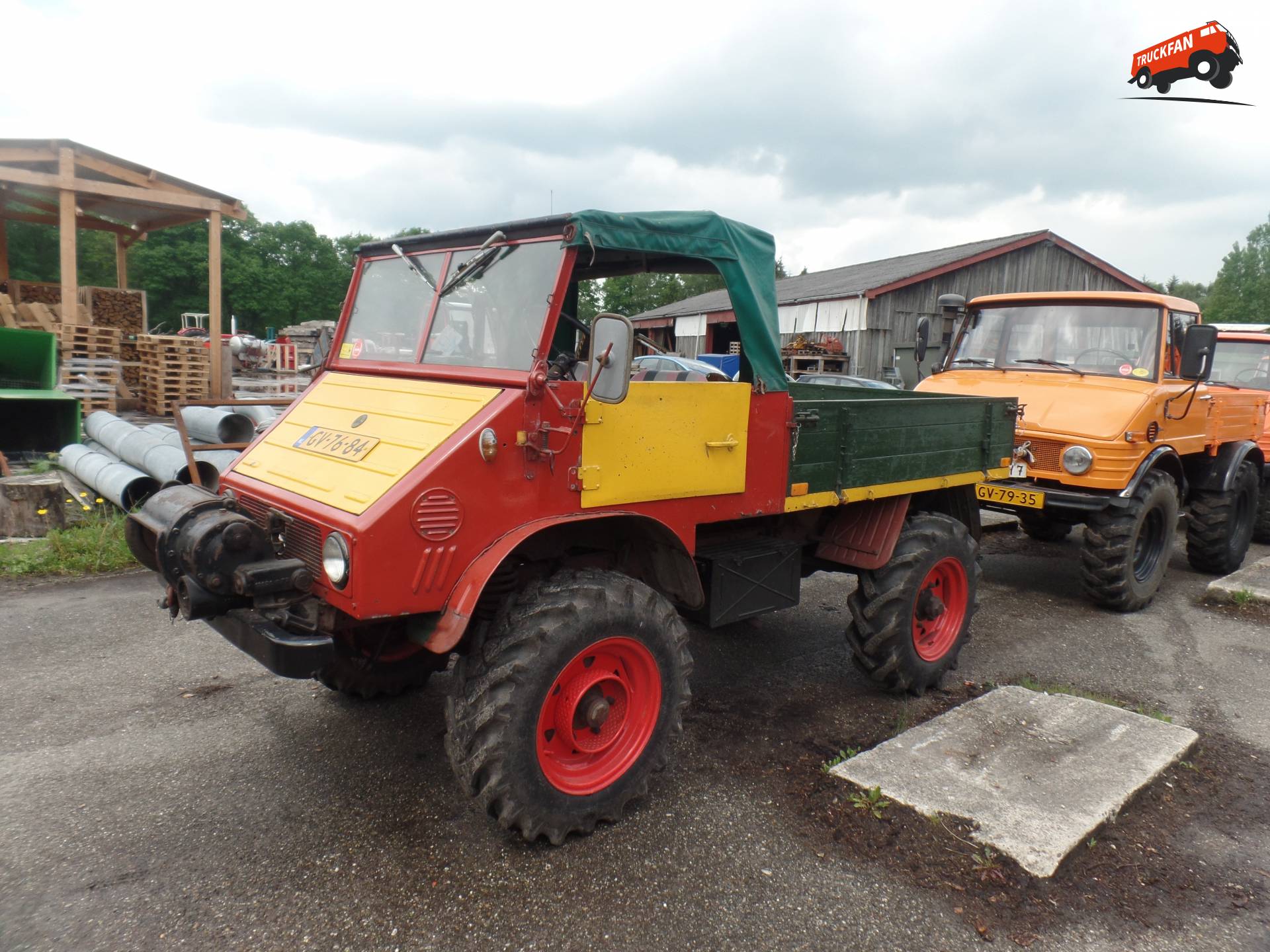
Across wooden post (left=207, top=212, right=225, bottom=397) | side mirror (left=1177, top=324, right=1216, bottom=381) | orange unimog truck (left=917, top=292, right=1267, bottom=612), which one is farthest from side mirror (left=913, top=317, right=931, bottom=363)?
wooden post (left=207, top=212, right=225, bottom=397)

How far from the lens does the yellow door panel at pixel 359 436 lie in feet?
9.76

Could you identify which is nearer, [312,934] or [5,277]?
[312,934]

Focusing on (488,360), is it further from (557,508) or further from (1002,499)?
(1002,499)

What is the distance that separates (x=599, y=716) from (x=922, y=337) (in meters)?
5.51

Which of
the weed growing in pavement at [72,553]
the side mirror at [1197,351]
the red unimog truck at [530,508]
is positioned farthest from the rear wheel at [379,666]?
the side mirror at [1197,351]

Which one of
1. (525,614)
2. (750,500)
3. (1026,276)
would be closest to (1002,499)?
(750,500)

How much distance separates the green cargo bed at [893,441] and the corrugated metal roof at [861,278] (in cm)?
1325

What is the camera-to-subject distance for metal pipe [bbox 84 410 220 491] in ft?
23.3

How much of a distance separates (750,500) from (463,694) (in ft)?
5.18

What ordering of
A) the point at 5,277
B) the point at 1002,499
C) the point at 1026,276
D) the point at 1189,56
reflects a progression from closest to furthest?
the point at 1002,499
the point at 1189,56
the point at 5,277
the point at 1026,276

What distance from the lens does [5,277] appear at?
14000 mm

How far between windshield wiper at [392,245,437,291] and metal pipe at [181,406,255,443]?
17.0ft

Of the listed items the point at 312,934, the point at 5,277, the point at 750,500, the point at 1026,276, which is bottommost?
the point at 312,934

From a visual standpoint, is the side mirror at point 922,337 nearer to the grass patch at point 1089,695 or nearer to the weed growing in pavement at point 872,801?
the grass patch at point 1089,695
